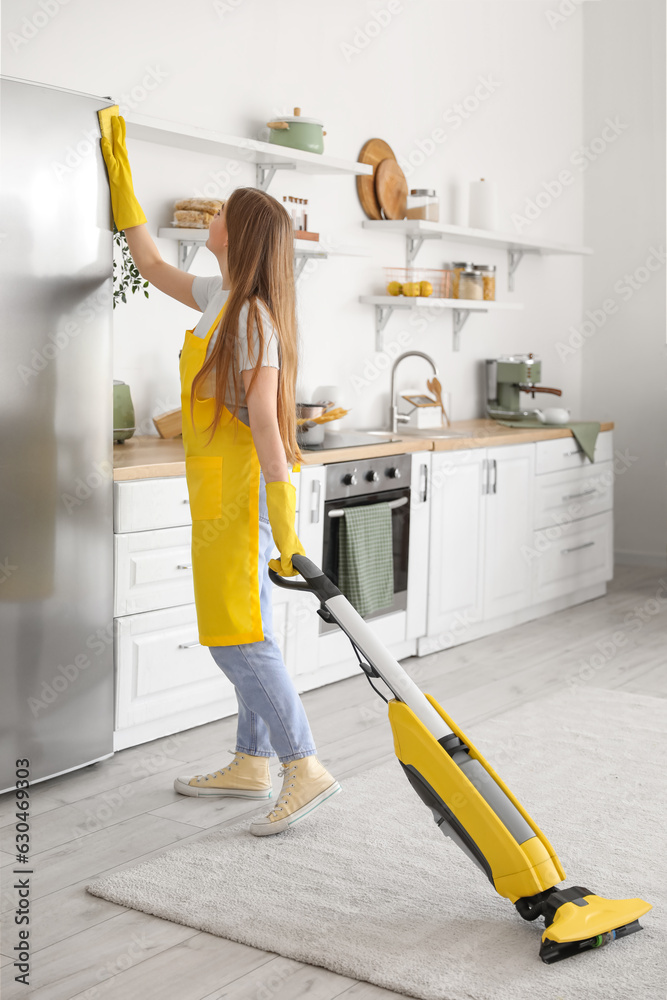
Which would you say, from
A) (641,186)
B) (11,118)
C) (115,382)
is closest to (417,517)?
(115,382)

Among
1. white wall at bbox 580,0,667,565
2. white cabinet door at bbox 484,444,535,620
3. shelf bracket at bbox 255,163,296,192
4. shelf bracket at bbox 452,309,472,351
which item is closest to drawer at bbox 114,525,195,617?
shelf bracket at bbox 255,163,296,192

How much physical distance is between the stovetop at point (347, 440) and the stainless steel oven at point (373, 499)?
0.09 metres

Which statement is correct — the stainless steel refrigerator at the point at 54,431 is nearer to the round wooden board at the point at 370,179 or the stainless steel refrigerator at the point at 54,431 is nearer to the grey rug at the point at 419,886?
the grey rug at the point at 419,886

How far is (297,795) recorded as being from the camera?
8.29ft

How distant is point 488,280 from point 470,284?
0.16 meters

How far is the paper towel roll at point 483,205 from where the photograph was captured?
5.13 m

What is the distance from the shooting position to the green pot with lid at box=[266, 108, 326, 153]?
3889 millimetres

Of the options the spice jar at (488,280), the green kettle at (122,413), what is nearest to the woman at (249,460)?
the green kettle at (122,413)

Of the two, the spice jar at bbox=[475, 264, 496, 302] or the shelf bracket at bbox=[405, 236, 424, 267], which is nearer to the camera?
the shelf bracket at bbox=[405, 236, 424, 267]

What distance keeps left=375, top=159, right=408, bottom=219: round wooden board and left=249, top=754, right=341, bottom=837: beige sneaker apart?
9.36 feet

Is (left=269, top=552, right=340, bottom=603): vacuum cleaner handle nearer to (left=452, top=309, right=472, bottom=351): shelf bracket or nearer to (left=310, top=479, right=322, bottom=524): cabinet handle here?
(left=310, top=479, right=322, bottom=524): cabinet handle

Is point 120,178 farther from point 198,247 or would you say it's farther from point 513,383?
point 513,383

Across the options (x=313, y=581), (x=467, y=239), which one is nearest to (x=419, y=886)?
(x=313, y=581)


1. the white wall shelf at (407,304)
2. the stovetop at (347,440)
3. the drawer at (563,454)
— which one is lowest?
the drawer at (563,454)
